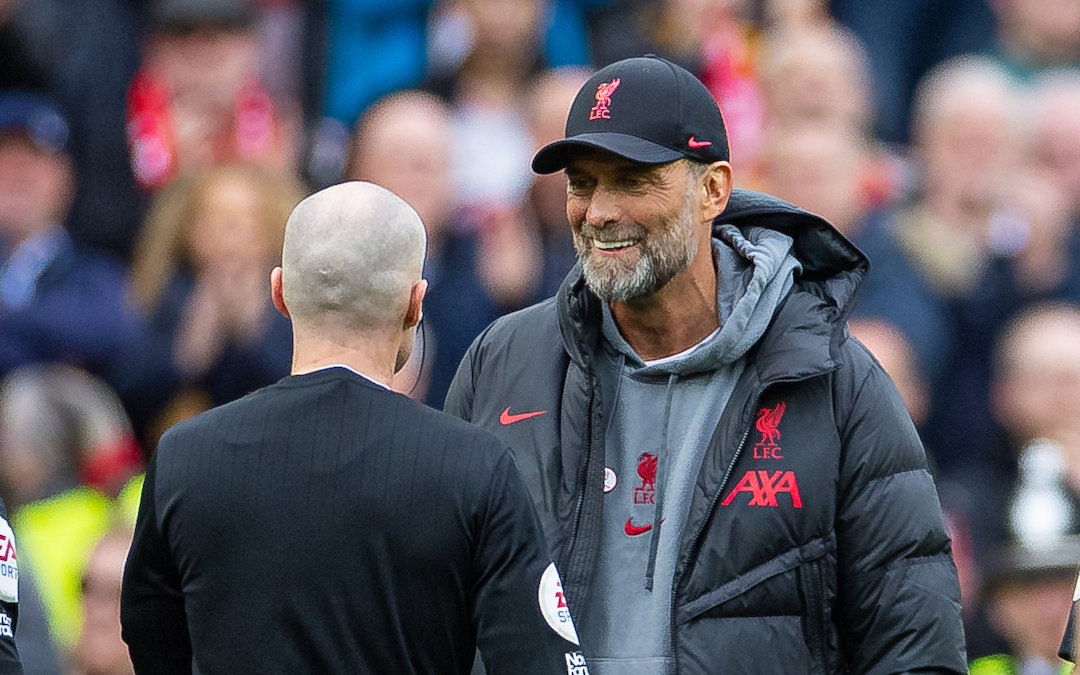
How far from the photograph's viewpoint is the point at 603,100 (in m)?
3.82

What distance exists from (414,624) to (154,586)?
50 centimetres

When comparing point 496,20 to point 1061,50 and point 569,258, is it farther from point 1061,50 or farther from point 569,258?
point 1061,50

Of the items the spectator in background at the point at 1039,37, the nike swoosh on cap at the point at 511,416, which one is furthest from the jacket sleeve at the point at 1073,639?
the spectator in background at the point at 1039,37

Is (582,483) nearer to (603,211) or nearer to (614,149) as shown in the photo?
(603,211)

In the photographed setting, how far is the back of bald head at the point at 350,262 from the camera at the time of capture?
3.07 m

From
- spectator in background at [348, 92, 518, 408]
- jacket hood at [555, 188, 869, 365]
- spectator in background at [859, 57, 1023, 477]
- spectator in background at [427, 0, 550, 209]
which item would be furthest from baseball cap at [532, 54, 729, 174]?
spectator in background at [427, 0, 550, 209]

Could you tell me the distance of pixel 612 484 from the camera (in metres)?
3.81

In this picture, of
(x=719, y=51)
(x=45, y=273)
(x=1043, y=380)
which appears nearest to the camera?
(x=1043, y=380)

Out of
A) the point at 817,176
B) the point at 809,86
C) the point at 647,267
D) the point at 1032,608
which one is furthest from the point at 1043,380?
the point at 647,267

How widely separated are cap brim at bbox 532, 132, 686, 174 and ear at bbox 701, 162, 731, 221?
Result: 14 cm

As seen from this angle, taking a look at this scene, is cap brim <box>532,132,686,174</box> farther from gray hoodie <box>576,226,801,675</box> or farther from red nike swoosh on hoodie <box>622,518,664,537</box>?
red nike swoosh on hoodie <box>622,518,664,537</box>

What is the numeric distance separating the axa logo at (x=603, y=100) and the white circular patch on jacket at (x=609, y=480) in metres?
0.77

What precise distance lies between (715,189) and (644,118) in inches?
11.0

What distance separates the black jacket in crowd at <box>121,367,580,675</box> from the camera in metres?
2.96
